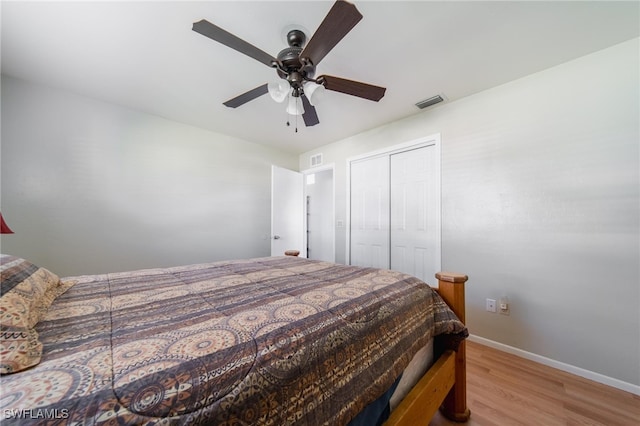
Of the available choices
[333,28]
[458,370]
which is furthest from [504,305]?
[333,28]

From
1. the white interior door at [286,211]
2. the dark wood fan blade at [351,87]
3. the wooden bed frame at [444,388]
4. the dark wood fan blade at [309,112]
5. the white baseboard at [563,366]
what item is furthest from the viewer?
the white interior door at [286,211]

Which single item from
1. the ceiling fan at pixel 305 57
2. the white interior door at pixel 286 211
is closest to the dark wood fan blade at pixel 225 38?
the ceiling fan at pixel 305 57

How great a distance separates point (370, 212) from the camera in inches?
125

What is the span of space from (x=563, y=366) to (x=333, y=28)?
2.87m

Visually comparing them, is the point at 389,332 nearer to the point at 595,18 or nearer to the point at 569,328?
the point at 569,328

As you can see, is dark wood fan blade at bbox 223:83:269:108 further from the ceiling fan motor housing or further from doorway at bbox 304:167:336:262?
doorway at bbox 304:167:336:262

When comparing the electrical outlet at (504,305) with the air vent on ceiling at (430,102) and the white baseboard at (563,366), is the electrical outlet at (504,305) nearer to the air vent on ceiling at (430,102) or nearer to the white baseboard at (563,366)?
the white baseboard at (563,366)

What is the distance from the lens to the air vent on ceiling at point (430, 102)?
92.0 inches

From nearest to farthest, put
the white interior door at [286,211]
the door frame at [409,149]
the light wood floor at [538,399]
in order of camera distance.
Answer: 1. the light wood floor at [538,399]
2. the door frame at [409,149]
3. the white interior door at [286,211]

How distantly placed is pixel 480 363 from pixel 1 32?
14.2ft

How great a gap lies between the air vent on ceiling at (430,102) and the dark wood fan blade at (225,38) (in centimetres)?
176

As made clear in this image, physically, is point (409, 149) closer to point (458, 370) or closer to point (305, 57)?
point (305, 57)

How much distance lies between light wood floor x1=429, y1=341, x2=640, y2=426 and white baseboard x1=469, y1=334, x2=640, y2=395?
39 mm

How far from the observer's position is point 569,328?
1.77 metres
